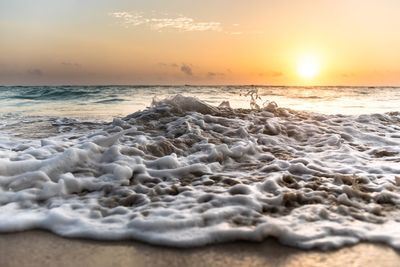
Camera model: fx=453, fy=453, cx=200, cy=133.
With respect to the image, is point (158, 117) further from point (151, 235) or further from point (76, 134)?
point (151, 235)

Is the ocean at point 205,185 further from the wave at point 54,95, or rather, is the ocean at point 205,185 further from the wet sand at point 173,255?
the wave at point 54,95

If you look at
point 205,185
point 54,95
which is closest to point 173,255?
point 205,185

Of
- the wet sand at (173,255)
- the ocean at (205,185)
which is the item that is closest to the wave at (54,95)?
the ocean at (205,185)

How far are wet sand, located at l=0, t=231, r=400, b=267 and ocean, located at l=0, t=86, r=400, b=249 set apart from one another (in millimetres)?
87

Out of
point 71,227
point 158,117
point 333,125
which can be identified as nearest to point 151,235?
point 71,227

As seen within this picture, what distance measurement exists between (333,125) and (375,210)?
447 centimetres

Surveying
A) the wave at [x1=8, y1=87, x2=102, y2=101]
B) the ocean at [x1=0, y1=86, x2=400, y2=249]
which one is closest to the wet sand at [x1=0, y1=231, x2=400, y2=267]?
the ocean at [x1=0, y1=86, x2=400, y2=249]

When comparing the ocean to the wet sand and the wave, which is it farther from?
the wave

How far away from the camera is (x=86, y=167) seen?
434cm

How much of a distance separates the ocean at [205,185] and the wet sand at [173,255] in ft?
0.29

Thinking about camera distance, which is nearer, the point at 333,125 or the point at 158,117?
the point at 158,117

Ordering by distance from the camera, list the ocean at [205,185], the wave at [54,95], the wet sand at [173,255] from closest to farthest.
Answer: the wet sand at [173,255] → the ocean at [205,185] → the wave at [54,95]

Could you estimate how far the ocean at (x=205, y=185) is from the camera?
9.50 feet

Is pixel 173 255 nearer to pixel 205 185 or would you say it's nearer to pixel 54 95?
pixel 205 185
